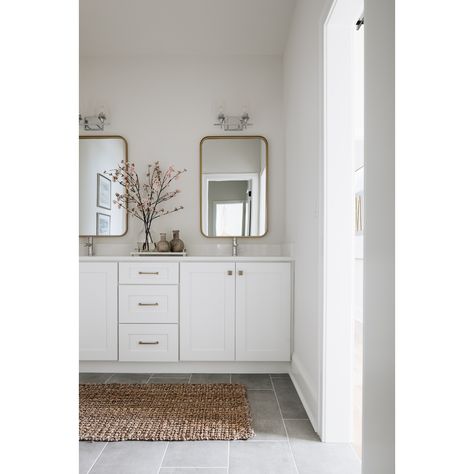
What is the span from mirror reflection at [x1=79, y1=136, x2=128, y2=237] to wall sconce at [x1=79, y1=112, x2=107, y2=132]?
8 centimetres

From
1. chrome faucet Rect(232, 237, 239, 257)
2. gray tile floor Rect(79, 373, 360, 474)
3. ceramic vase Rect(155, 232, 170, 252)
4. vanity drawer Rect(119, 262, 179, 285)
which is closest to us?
gray tile floor Rect(79, 373, 360, 474)

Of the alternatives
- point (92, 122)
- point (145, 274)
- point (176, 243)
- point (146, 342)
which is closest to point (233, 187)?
point (176, 243)

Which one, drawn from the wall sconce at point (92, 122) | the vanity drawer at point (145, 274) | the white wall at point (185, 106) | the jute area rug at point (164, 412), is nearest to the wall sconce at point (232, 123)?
the white wall at point (185, 106)

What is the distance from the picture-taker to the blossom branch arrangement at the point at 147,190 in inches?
139

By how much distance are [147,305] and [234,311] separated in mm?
617

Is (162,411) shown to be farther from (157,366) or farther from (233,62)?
(233,62)

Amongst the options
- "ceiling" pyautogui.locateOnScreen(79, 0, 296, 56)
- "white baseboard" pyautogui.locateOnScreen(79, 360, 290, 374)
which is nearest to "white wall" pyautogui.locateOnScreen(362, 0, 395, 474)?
"white baseboard" pyautogui.locateOnScreen(79, 360, 290, 374)

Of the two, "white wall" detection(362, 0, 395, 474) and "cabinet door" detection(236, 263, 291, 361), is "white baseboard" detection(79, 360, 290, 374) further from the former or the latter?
"white wall" detection(362, 0, 395, 474)

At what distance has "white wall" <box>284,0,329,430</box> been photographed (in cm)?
219

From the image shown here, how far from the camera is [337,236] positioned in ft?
6.61

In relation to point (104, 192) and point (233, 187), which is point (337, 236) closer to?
point (233, 187)

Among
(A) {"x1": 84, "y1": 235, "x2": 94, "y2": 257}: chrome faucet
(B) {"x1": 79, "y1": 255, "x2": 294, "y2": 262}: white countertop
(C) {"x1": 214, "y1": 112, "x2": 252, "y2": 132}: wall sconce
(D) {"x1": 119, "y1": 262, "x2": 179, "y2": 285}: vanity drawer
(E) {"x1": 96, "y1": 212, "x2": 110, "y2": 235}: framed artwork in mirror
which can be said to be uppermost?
(C) {"x1": 214, "y1": 112, "x2": 252, "y2": 132}: wall sconce
